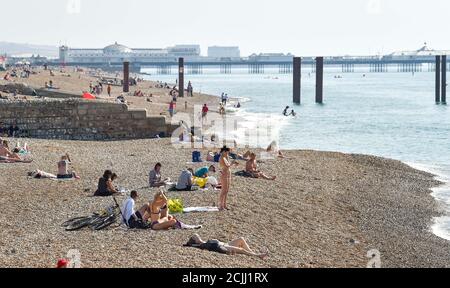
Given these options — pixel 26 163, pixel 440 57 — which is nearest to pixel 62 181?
pixel 26 163

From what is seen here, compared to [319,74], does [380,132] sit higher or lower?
lower

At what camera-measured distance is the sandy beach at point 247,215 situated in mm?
11430

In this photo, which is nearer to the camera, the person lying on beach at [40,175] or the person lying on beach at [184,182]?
the person lying on beach at [184,182]

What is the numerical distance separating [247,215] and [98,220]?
2.82 metres

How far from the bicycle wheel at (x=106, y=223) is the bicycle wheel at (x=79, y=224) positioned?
0.20 m

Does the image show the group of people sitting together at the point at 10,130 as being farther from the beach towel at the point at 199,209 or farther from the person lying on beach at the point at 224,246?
the person lying on beach at the point at 224,246

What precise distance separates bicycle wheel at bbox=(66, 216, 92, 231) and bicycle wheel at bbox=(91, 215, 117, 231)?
0.20 metres

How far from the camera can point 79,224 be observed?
1302 cm

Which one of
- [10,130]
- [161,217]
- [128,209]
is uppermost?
[10,130]

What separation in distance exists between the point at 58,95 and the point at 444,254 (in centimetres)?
2678

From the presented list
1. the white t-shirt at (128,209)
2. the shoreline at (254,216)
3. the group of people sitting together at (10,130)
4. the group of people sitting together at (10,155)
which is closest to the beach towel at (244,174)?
the shoreline at (254,216)

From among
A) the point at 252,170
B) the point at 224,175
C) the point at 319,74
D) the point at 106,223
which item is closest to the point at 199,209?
the point at 224,175

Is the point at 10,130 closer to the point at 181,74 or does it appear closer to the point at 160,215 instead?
the point at 160,215

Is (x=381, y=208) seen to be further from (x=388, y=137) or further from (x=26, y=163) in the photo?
(x=388, y=137)
